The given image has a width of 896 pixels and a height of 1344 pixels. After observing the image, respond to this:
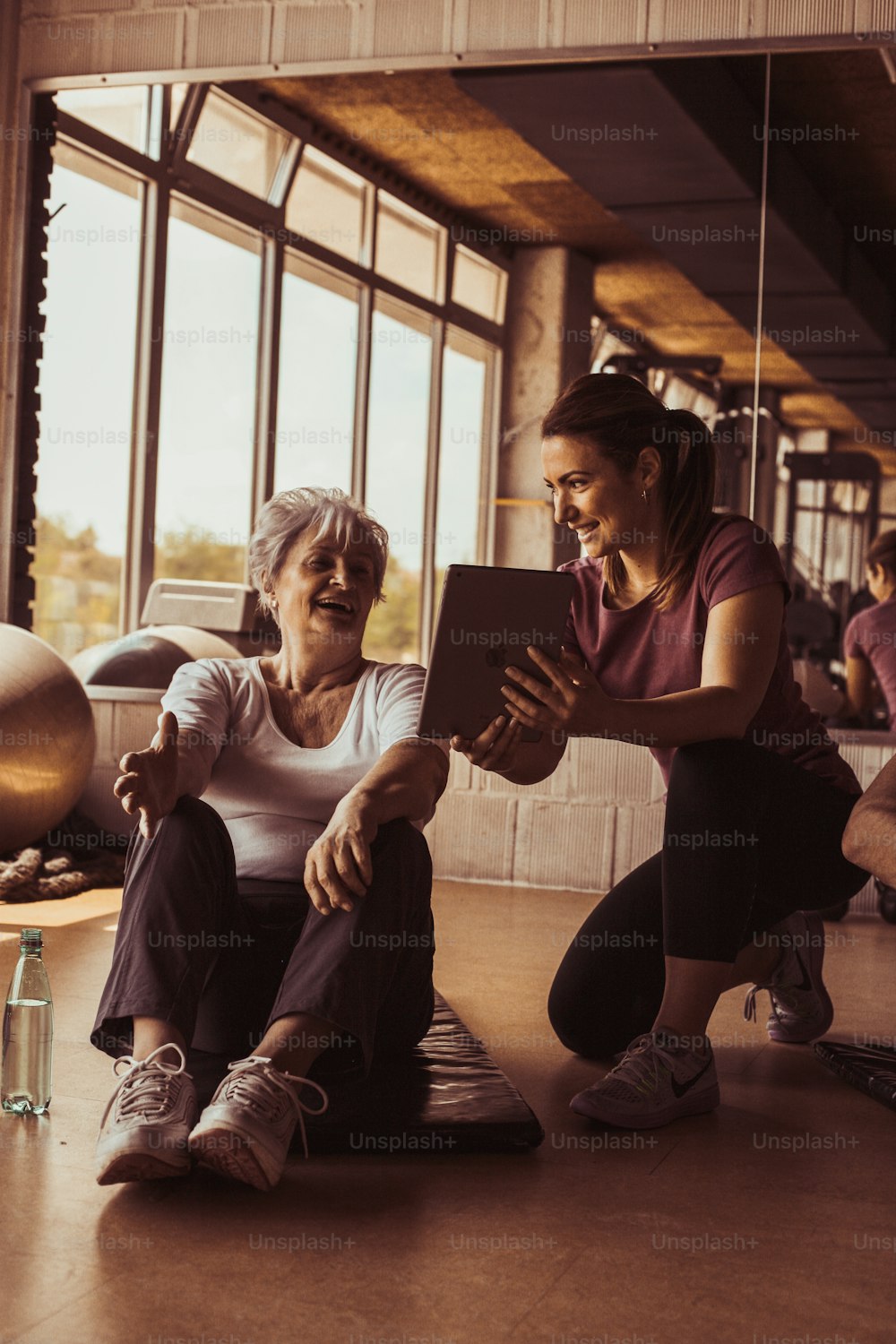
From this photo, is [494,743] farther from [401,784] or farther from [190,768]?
[190,768]

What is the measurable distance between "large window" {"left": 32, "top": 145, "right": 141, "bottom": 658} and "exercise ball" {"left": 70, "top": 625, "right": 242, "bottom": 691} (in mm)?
887

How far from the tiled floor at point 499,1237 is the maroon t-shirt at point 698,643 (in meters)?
0.57

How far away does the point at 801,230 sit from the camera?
7.13 meters

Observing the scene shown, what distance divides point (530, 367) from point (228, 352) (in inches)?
122

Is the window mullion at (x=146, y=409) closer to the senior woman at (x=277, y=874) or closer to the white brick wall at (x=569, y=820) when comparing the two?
the white brick wall at (x=569, y=820)

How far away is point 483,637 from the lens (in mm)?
2053

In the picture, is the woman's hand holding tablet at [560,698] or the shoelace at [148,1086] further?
the woman's hand holding tablet at [560,698]

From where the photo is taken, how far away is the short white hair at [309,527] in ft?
7.24

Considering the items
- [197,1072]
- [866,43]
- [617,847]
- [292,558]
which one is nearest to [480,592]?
[292,558]

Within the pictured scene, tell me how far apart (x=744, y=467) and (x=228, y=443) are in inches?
219

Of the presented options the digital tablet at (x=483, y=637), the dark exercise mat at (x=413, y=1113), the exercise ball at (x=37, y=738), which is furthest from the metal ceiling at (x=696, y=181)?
the dark exercise mat at (x=413, y=1113)

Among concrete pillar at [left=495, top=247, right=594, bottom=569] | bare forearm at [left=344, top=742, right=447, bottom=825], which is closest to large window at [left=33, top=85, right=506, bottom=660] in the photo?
concrete pillar at [left=495, top=247, right=594, bottom=569]

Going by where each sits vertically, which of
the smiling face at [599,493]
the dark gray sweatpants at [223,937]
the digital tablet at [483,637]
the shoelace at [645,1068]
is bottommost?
the shoelace at [645,1068]

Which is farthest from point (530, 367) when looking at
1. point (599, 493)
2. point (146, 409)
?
point (599, 493)
